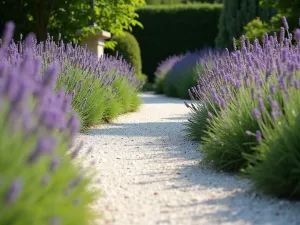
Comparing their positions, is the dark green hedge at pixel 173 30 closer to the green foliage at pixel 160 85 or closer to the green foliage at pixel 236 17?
the green foliage at pixel 236 17

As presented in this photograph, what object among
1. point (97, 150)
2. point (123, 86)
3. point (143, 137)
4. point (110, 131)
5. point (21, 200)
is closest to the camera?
point (21, 200)

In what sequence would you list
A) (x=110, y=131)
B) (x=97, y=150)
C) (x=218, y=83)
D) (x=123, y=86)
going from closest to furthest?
(x=97, y=150) → (x=218, y=83) → (x=110, y=131) → (x=123, y=86)

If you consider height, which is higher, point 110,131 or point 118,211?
point 118,211

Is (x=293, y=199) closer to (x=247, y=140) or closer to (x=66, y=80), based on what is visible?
(x=247, y=140)

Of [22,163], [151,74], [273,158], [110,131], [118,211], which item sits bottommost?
[151,74]

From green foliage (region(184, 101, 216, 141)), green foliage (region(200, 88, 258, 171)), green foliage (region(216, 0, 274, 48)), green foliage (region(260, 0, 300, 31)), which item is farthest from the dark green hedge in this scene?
green foliage (region(200, 88, 258, 171))

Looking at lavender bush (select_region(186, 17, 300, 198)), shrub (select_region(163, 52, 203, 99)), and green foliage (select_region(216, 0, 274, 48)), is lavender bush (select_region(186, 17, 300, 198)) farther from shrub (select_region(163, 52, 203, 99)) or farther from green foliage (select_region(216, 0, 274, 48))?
green foliage (select_region(216, 0, 274, 48))

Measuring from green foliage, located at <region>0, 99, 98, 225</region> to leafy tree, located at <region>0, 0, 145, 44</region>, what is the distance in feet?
27.5

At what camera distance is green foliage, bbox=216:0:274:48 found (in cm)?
1742

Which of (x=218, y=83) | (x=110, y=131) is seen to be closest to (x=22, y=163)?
(x=218, y=83)

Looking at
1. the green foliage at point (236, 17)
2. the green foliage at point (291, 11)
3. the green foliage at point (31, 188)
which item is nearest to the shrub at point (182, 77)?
the green foliage at point (291, 11)

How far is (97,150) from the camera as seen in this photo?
497cm

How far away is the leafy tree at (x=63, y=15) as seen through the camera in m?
10.6

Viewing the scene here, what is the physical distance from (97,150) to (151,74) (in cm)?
1759
